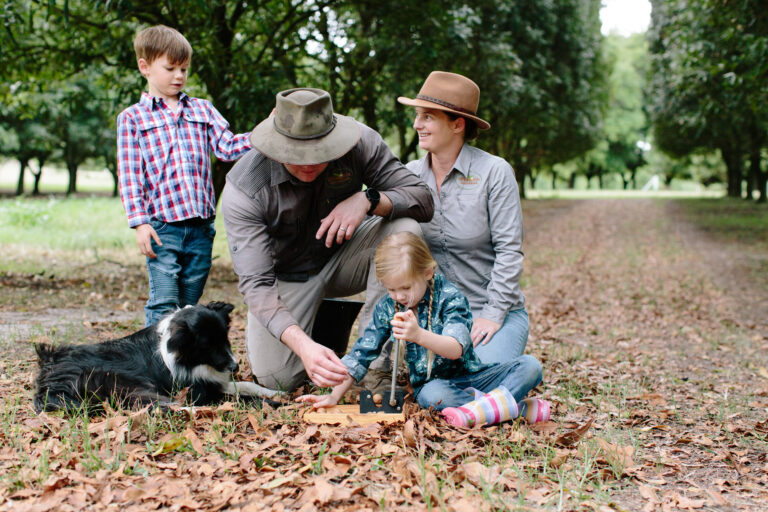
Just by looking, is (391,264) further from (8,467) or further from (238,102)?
(238,102)

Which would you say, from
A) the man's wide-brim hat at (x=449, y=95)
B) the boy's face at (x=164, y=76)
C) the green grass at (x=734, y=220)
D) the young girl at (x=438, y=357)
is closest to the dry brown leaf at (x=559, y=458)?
the young girl at (x=438, y=357)

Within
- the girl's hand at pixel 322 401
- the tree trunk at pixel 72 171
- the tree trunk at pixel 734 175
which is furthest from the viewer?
the tree trunk at pixel 734 175

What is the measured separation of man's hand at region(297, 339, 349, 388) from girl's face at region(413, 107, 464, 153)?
170cm

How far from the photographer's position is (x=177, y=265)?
4.72 metres

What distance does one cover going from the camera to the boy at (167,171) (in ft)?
15.0

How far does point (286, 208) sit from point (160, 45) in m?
1.46

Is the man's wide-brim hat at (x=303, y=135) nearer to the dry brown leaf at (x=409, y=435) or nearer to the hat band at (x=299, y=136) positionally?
the hat band at (x=299, y=136)

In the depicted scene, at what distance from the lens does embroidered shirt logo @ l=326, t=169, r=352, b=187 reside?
434 centimetres

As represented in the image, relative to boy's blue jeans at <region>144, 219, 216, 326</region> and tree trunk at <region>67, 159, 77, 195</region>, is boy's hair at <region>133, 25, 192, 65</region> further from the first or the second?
tree trunk at <region>67, 159, 77, 195</region>

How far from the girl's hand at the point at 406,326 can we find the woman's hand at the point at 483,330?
0.92m

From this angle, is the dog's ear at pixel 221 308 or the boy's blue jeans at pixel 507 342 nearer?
the dog's ear at pixel 221 308

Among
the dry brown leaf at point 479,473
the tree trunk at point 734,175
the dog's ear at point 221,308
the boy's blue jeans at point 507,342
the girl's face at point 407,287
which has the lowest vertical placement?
the dry brown leaf at point 479,473

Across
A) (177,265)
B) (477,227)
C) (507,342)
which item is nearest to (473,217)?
(477,227)

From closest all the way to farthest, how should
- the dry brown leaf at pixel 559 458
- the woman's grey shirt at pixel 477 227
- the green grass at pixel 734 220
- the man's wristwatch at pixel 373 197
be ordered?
the dry brown leaf at pixel 559 458 → the man's wristwatch at pixel 373 197 → the woman's grey shirt at pixel 477 227 → the green grass at pixel 734 220
